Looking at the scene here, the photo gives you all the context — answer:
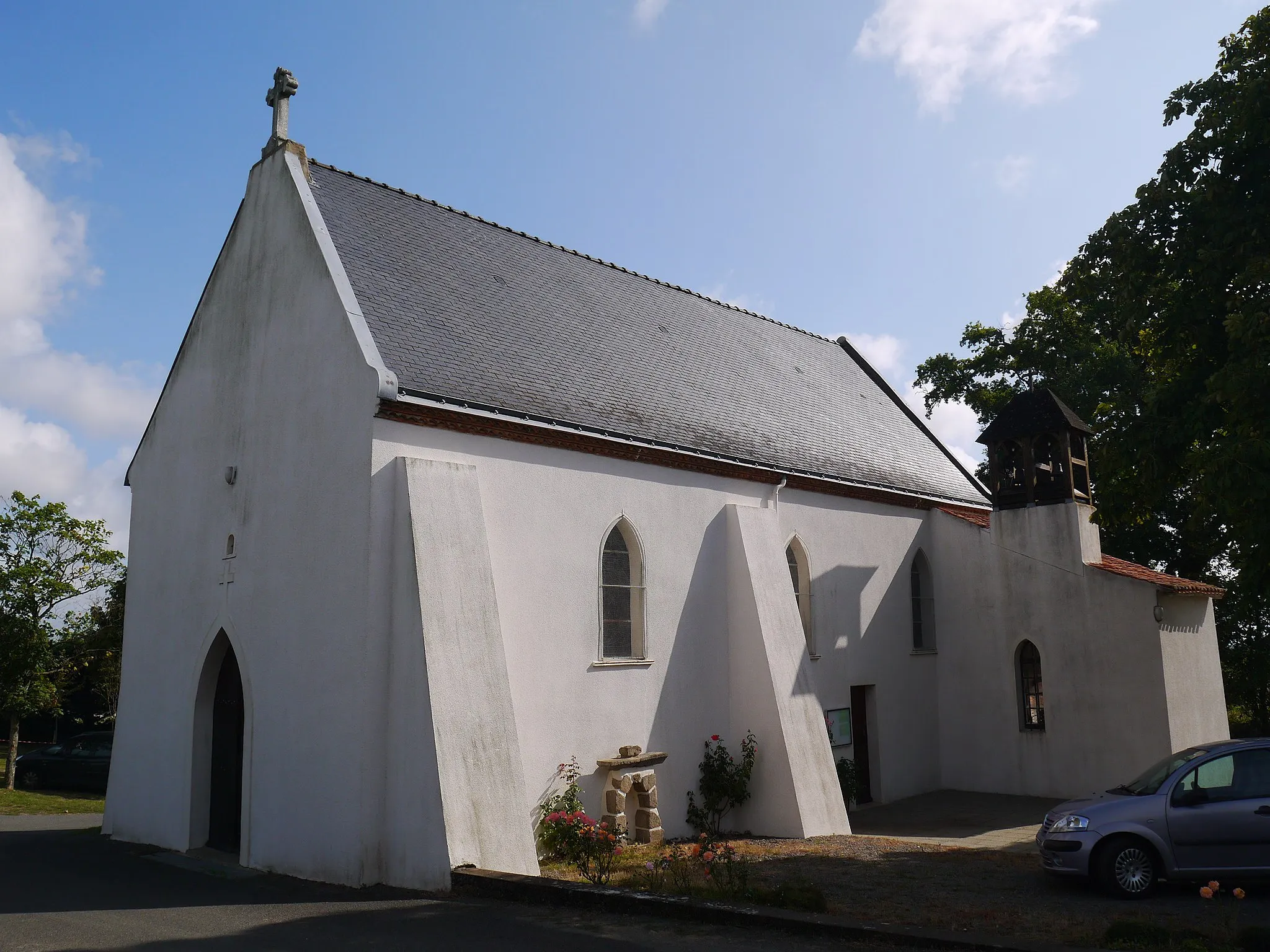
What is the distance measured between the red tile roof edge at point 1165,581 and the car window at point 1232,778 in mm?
8191

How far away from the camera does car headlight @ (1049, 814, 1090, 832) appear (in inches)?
394

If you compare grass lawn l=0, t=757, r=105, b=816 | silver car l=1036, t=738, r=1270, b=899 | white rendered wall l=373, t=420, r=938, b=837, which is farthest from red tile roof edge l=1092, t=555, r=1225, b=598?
grass lawn l=0, t=757, r=105, b=816

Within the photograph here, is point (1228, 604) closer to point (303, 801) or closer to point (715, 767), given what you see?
point (715, 767)

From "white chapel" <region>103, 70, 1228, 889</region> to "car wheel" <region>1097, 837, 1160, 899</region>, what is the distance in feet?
16.7

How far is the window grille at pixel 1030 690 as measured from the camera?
19.2 metres

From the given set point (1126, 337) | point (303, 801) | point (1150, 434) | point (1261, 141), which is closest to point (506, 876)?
point (303, 801)

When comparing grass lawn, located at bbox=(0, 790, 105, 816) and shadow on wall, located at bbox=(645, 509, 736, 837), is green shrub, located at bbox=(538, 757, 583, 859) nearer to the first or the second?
shadow on wall, located at bbox=(645, 509, 736, 837)

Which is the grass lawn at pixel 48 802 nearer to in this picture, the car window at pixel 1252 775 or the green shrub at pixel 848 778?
the green shrub at pixel 848 778

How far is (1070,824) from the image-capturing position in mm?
10109

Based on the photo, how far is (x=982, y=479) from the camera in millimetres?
32844

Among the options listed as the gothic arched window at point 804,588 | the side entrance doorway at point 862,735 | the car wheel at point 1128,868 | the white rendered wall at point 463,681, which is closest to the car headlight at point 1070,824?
the car wheel at point 1128,868

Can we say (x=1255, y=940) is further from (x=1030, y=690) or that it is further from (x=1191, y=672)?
(x=1030, y=690)

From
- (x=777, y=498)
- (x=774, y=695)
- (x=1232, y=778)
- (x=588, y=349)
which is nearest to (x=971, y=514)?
(x=777, y=498)

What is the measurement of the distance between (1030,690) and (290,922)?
49.3ft
